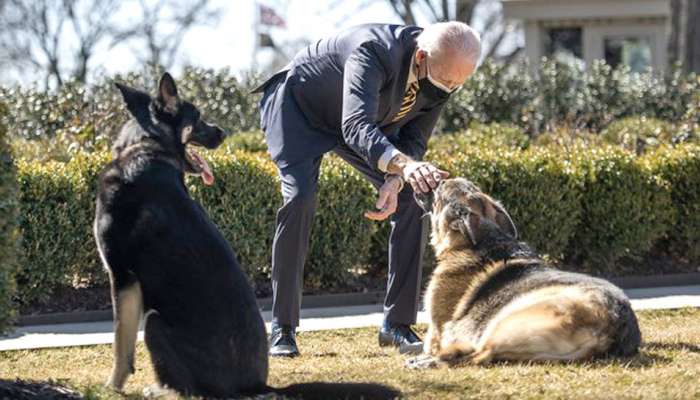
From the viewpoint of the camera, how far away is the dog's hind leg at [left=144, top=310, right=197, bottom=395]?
4.99 meters

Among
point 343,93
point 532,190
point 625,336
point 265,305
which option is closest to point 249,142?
point 265,305

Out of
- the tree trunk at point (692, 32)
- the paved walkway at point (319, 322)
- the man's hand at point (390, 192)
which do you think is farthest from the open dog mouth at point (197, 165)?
the tree trunk at point (692, 32)

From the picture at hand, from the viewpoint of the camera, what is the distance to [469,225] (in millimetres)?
6348

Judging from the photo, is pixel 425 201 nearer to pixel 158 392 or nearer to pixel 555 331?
pixel 555 331

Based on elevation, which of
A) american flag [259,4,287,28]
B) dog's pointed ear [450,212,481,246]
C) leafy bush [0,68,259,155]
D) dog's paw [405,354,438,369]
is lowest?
dog's paw [405,354,438,369]

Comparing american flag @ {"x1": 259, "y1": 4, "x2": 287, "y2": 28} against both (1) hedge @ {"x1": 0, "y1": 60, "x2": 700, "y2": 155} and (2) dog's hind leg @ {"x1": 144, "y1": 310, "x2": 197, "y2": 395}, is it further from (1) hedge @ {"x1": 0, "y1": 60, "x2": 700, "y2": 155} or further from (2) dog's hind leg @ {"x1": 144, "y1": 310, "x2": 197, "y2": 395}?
(2) dog's hind leg @ {"x1": 144, "y1": 310, "x2": 197, "y2": 395}

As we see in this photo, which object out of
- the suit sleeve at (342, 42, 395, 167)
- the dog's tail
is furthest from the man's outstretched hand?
the dog's tail

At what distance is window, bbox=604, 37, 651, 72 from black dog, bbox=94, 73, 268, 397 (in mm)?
20095

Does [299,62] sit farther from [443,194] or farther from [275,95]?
[443,194]

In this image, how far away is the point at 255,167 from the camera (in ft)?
31.0

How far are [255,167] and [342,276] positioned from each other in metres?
1.31

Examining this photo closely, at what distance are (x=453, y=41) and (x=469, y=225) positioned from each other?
43.1 inches

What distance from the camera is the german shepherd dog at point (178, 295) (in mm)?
4980

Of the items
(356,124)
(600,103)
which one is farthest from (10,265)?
(600,103)
